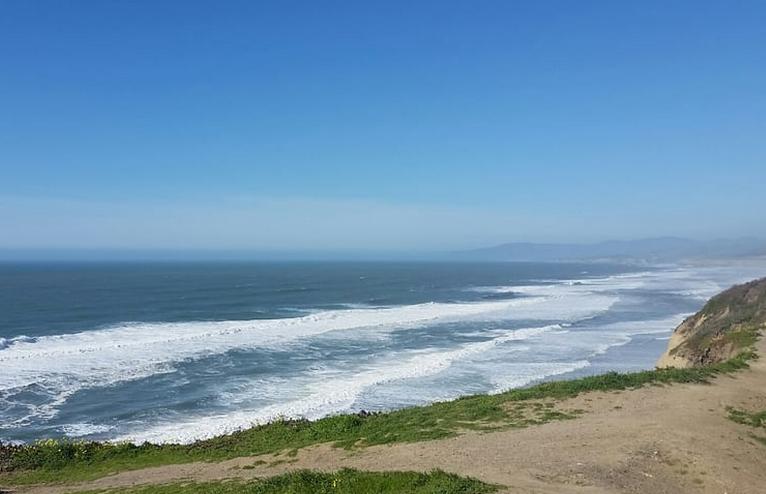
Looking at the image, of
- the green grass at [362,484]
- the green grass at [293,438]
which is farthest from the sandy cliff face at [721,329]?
the green grass at [362,484]

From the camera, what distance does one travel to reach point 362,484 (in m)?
9.75

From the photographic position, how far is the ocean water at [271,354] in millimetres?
24281

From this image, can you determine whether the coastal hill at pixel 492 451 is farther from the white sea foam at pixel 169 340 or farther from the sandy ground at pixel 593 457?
the white sea foam at pixel 169 340

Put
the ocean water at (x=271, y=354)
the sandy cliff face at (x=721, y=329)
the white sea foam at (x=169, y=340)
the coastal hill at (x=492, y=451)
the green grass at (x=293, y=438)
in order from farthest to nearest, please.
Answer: the white sea foam at (x=169, y=340) < the sandy cliff face at (x=721, y=329) < the ocean water at (x=271, y=354) < the green grass at (x=293, y=438) < the coastal hill at (x=492, y=451)

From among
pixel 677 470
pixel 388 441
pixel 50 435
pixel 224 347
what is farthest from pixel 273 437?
pixel 224 347

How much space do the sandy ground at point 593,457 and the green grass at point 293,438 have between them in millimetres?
668

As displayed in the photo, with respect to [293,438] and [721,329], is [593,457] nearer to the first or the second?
[293,438]

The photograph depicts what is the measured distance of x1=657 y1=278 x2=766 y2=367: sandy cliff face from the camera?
25516 millimetres

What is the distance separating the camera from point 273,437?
15820 mm

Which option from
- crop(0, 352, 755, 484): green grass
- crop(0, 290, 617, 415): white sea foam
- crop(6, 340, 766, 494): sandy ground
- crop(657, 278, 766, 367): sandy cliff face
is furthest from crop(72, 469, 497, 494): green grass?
crop(657, 278, 766, 367): sandy cliff face

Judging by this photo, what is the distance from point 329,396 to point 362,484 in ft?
53.6

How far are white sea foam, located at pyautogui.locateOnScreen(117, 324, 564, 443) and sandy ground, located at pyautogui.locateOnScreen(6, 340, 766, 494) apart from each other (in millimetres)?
7787

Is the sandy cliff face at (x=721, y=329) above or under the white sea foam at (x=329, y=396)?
above

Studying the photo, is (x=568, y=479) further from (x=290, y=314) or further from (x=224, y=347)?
(x=290, y=314)
